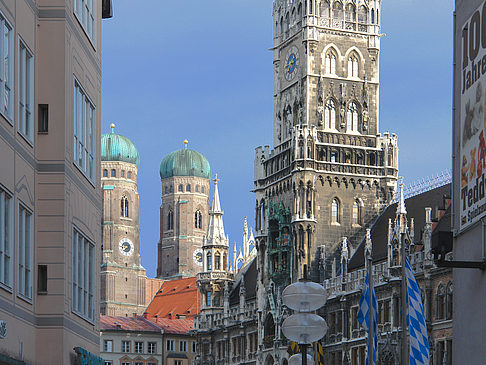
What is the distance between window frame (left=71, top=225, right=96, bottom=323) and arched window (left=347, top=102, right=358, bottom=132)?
6800 centimetres

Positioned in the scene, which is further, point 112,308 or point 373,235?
point 112,308

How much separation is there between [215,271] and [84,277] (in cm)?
9219

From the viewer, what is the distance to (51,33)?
1280 inches

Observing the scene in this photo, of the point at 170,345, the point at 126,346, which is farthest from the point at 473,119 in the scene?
the point at 170,345

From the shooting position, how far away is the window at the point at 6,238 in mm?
28031

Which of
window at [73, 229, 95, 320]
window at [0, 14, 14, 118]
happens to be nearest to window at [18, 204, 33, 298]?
window at [0, 14, 14, 118]

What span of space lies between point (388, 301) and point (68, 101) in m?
58.9

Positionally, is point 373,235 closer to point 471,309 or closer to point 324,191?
point 324,191

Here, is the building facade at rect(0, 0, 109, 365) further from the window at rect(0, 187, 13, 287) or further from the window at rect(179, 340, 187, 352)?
the window at rect(179, 340, 187, 352)

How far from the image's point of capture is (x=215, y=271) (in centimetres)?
12775

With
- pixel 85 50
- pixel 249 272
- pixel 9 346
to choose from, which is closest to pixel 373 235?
pixel 249 272

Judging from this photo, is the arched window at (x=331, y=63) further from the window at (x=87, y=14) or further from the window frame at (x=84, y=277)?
the window frame at (x=84, y=277)

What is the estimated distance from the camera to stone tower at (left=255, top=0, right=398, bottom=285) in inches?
3994

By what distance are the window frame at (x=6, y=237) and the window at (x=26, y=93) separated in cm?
218
